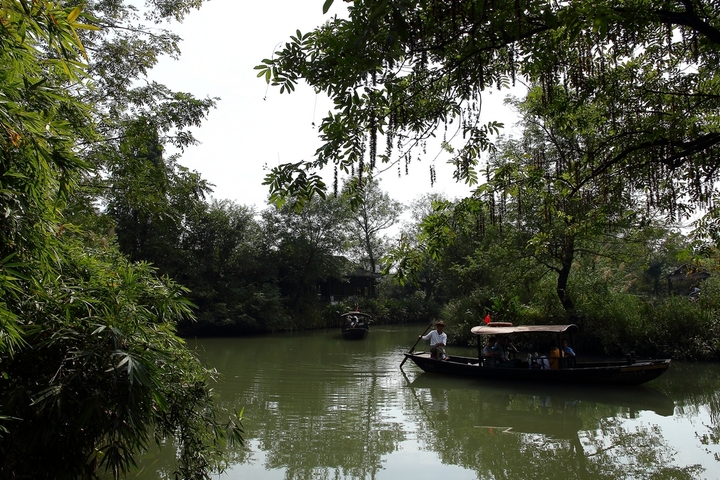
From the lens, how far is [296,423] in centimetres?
923

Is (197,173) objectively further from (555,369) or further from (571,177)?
(555,369)

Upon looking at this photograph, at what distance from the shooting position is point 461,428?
9.05m

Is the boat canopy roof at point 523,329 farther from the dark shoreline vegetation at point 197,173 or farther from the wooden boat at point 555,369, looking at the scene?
the dark shoreline vegetation at point 197,173

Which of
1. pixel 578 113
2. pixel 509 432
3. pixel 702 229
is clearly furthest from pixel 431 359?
pixel 578 113

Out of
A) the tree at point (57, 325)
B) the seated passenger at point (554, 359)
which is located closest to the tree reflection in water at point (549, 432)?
the seated passenger at point (554, 359)

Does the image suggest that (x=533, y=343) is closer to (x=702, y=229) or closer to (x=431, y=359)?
(x=431, y=359)

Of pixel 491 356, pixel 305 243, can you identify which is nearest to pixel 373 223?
pixel 305 243

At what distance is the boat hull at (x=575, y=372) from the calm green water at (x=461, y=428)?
27 cm

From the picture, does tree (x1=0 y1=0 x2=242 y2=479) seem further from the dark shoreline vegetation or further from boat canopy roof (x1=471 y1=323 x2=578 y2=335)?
boat canopy roof (x1=471 y1=323 x2=578 y2=335)

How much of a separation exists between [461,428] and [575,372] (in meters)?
4.13

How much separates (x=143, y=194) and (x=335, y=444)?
5317 millimetres

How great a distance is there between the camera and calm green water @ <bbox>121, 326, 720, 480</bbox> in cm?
697

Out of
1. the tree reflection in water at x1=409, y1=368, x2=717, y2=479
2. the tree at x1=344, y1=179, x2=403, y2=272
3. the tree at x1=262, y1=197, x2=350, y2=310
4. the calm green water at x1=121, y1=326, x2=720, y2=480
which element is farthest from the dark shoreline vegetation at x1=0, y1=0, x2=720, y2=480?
the tree at x1=344, y1=179, x2=403, y2=272

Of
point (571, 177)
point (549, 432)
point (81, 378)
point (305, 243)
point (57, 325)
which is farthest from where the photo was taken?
point (305, 243)
